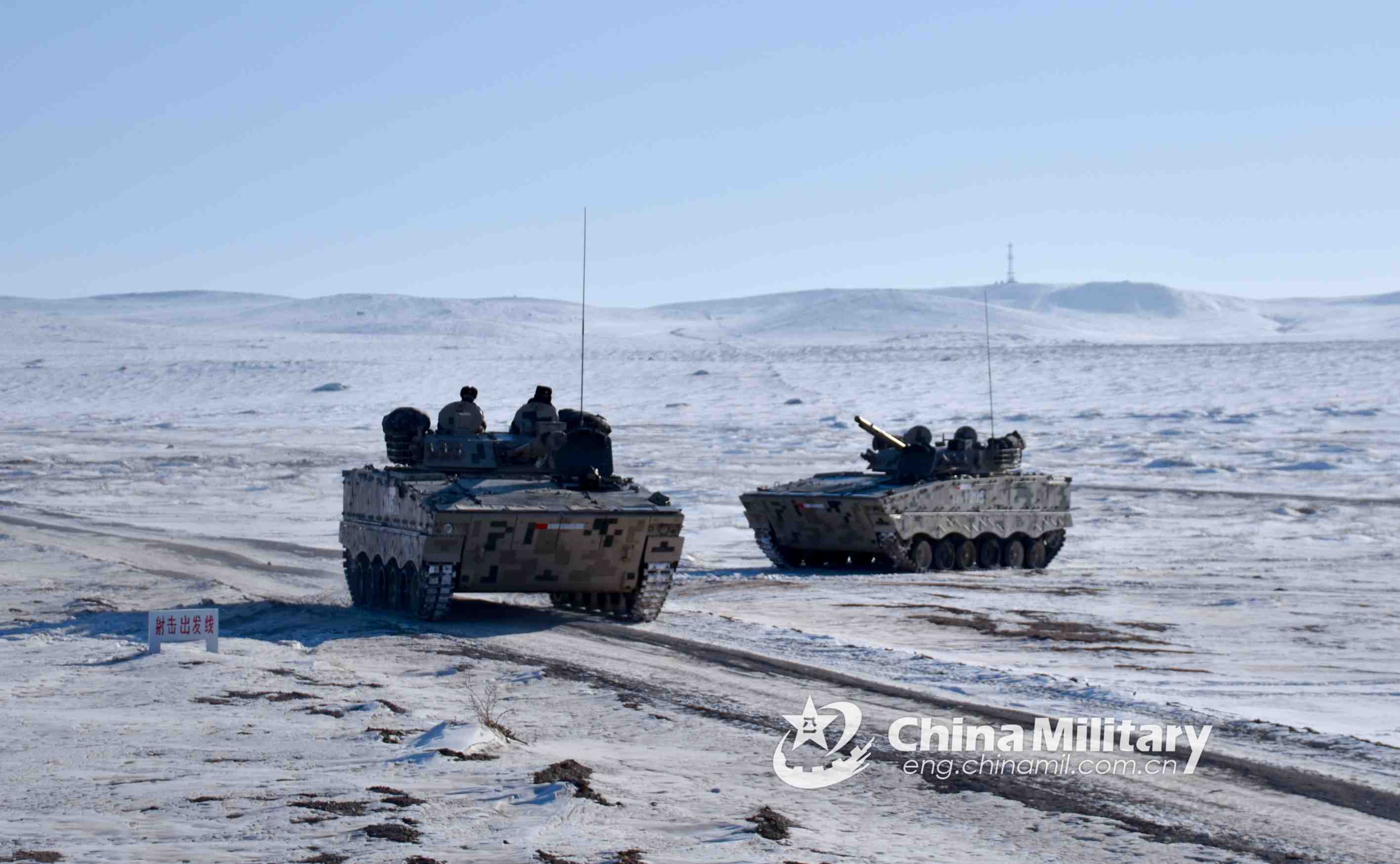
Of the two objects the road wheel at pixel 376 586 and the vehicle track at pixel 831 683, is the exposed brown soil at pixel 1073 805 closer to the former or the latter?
the vehicle track at pixel 831 683

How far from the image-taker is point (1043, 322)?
131m

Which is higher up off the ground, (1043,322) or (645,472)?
(1043,322)

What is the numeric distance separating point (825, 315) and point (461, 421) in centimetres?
12096

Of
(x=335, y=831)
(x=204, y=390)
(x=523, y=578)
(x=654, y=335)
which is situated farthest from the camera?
(x=654, y=335)

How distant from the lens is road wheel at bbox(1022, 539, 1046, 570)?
2873 centimetres

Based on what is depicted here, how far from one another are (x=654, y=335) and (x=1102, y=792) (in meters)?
114

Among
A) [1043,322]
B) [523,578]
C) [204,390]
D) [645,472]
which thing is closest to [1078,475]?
[645,472]

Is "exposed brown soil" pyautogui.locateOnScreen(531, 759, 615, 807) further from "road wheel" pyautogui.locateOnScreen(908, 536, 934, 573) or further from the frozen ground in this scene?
"road wheel" pyautogui.locateOnScreen(908, 536, 934, 573)

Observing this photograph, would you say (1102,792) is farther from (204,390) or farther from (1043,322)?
(1043,322)

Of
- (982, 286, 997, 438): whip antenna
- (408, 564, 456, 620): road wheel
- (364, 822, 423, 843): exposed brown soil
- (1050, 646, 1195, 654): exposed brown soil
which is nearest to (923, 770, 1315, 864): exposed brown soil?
(364, 822, 423, 843): exposed brown soil

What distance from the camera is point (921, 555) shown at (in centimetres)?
2709

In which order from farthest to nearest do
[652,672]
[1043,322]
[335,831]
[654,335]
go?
[1043,322] < [654,335] < [652,672] < [335,831]

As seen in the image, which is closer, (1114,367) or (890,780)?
(890,780)
